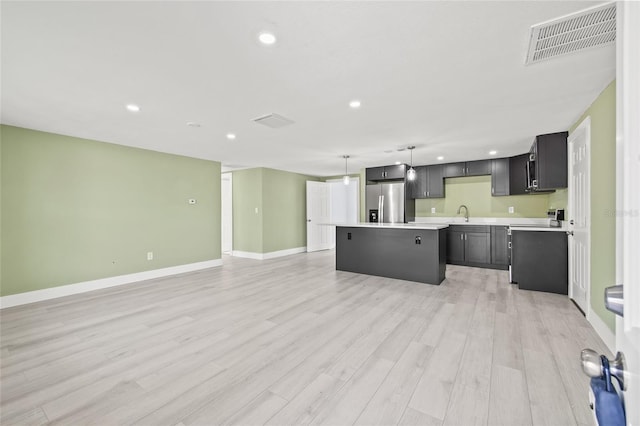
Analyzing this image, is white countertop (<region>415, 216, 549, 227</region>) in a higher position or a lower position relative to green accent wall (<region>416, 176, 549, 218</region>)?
lower

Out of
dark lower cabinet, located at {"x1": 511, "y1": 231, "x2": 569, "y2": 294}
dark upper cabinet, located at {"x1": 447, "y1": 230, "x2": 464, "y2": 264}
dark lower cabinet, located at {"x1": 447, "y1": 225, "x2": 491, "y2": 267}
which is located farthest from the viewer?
dark upper cabinet, located at {"x1": 447, "y1": 230, "x2": 464, "y2": 264}

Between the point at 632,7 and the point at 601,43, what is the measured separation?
7.04 ft

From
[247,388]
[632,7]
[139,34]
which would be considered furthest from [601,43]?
[247,388]

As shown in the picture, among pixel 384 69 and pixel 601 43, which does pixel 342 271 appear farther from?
pixel 601 43

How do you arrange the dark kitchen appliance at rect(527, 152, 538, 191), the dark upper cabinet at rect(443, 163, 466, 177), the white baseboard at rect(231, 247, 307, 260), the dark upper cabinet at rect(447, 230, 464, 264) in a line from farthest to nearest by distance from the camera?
the white baseboard at rect(231, 247, 307, 260) → the dark upper cabinet at rect(443, 163, 466, 177) → the dark upper cabinet at rect(447, 230, 464, 264) → the dark kitchen appliance at rect(527, 152, 538, 191)

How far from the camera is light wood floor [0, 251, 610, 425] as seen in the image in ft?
5.49

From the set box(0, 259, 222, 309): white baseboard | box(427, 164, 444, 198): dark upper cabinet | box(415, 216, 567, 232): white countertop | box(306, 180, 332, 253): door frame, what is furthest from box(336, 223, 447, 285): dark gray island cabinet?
box(0, 259, 222, 309): white baseboard

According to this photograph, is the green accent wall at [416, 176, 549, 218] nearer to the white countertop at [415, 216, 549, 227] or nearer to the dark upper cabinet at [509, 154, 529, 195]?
the white countertop at [415, 216, 549, 227]

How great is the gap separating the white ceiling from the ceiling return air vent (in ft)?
0.25

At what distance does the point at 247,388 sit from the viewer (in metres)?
1.88

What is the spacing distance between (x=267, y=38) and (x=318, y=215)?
6.84m

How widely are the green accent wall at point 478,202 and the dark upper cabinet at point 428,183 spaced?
0.83 feet

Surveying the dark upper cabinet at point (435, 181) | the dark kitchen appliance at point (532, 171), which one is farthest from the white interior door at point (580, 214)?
the dark upper cabinet at point (435, 181)

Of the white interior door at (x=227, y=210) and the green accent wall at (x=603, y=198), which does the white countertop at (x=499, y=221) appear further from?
the white interior door at (x=227, y=210)
